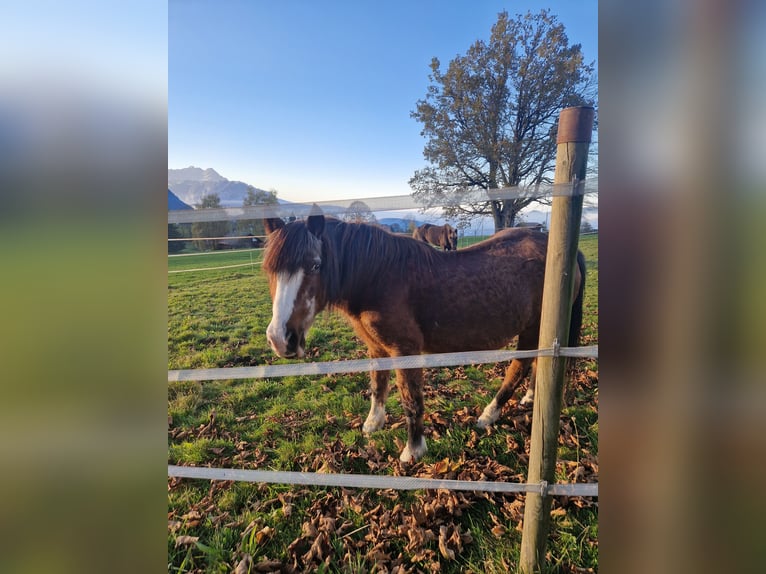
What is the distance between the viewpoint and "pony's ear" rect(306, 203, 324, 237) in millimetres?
1562

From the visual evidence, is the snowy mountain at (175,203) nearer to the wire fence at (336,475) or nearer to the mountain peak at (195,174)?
the mountain peak at (195,174)

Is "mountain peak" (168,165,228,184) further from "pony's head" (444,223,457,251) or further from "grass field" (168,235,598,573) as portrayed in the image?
"pony's head" (444,223,457,251)

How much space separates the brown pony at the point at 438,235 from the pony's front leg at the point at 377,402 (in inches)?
34.0

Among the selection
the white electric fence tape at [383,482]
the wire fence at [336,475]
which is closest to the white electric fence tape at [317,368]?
the wire fence at [336,475]

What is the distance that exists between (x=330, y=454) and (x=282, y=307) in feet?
3.25

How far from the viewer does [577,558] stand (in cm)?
145

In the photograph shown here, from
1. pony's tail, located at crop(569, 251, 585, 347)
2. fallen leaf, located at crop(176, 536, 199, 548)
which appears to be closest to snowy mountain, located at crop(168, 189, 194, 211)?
fallen leaf, located at crop(176, 536, 199, 548)

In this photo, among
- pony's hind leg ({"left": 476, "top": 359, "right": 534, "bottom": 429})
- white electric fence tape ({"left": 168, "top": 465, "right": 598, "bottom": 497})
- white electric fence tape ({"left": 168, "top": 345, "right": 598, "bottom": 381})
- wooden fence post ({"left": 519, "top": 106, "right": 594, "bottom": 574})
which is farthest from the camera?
pony's hind leg ({"left": 476, "top": 359, "right": 534, "bottom": 429})

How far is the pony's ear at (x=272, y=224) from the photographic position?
1.58m

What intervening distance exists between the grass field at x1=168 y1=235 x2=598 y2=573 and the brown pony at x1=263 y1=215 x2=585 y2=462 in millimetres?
210
